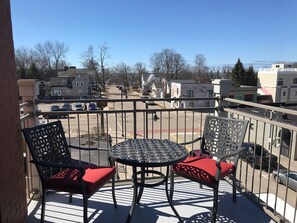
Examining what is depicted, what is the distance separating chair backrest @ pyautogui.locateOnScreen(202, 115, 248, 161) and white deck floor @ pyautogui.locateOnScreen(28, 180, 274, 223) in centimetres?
49

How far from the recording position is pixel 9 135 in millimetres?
1742

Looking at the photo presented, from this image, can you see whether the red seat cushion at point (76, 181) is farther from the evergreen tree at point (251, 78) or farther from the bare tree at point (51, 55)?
the bare tree at point (51, 55)

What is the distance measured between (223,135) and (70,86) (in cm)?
3454

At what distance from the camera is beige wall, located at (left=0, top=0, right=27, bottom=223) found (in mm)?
1609

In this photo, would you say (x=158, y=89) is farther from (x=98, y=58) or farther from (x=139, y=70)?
(x=139, y=70)

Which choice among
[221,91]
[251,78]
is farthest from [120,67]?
[221,91]

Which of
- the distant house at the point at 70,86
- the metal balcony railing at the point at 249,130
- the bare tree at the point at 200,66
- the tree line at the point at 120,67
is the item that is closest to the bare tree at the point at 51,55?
the tree line at the point at 120,67

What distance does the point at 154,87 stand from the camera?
35344mm

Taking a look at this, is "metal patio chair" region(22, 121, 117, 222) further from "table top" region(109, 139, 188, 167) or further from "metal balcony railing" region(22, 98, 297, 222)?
"metal balcony railing" region(22, 98, 297, 222)

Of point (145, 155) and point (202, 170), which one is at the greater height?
point (145, 155)

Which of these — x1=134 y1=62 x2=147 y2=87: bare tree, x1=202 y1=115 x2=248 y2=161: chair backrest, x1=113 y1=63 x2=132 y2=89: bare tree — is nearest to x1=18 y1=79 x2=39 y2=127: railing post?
x1=202 y1=115 x2=248 y2=161: chair backrest

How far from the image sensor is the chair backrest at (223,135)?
7.82 ft

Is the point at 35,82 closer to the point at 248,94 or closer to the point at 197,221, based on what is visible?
the point at 197,221

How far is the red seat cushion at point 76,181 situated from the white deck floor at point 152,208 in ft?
1.40
